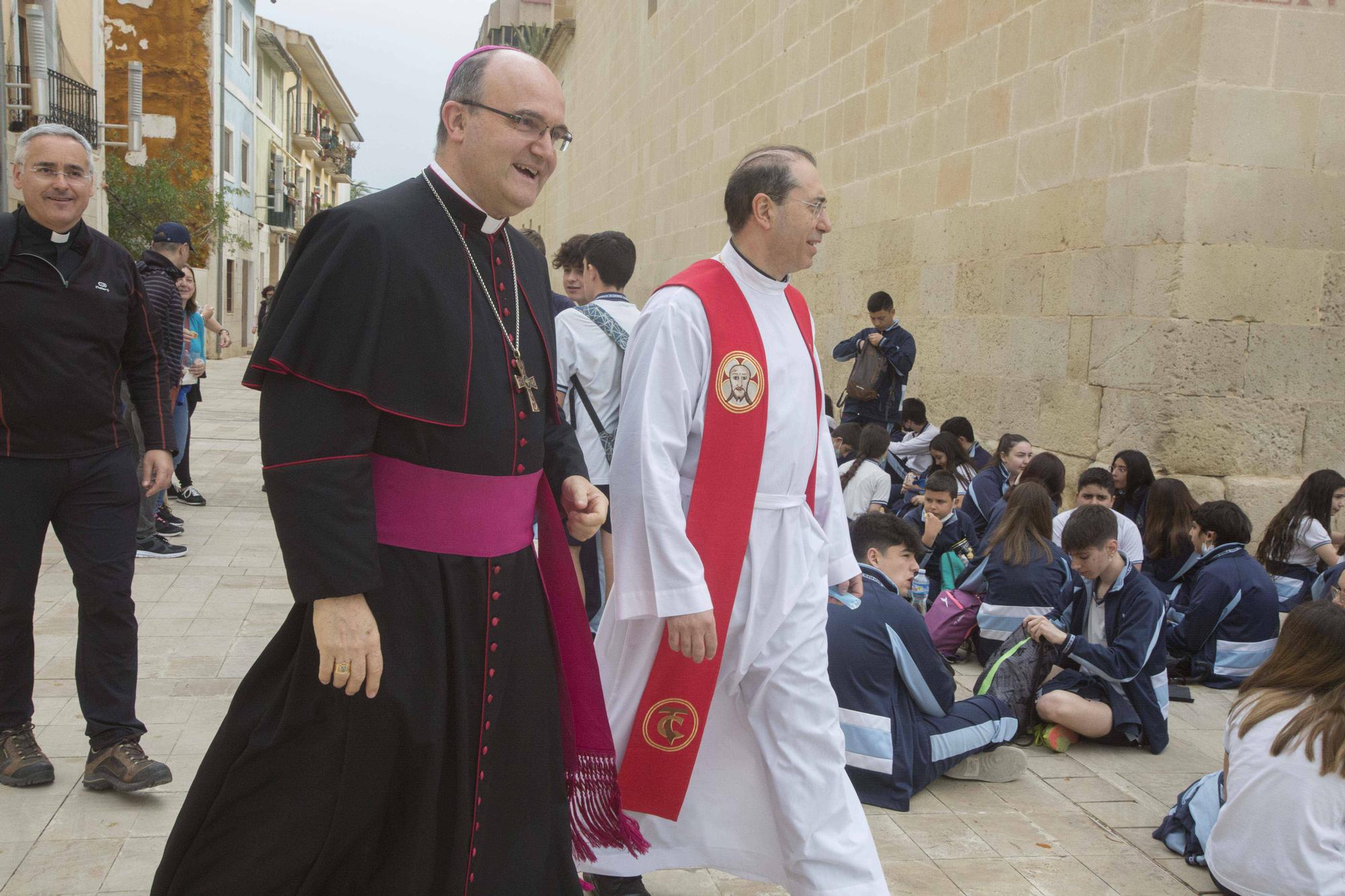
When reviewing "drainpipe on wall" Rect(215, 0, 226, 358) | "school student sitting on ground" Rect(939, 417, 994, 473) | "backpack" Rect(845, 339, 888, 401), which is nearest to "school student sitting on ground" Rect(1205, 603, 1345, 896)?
"school student sitting on ground" Rect(939, 417, 994, 473)

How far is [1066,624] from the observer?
4.91 meters

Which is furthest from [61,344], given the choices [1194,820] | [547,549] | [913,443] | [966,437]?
[913,443]

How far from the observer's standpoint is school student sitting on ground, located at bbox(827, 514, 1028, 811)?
147 inches

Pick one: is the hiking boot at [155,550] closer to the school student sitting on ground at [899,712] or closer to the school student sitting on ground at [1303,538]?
the school student sitting on ground at [899,712]

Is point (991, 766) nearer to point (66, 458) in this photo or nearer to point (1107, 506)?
point (1107, 506)

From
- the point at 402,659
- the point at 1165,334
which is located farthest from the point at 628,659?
the point at 1165,334

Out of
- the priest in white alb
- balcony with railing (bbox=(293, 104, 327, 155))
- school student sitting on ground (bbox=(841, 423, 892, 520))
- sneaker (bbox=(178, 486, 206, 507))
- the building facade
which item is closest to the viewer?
the priest in white alb

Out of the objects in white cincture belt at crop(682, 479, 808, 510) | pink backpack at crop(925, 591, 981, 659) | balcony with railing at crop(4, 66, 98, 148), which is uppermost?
balcony with railing at crop(4, 66, 98, 148)

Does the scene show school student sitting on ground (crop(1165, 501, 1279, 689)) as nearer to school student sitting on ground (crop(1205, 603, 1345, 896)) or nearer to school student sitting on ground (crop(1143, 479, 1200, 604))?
school student sitting on ground (crop(1143, 479, 1200, 604))

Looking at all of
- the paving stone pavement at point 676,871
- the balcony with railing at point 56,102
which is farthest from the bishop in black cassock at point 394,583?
the balcony with railing at point 56,102

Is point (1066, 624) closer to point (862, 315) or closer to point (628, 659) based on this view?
point (628, 659)

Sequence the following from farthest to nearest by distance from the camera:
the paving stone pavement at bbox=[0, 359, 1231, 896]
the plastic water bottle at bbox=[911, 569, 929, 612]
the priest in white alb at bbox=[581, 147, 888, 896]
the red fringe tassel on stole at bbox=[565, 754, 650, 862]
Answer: the plastic water bottle at bbox=[911, 569, 929, 612], the paving stone pavement at bbox=[0, 359, 1231, 896], the priest in white alb at bbox=[581, 147, 888, 896], the red fringe tassel on stole at bbox=[565, 754, 650, 862]

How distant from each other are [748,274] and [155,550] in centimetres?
504

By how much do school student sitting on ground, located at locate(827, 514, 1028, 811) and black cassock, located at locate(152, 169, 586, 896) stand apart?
1706mm
